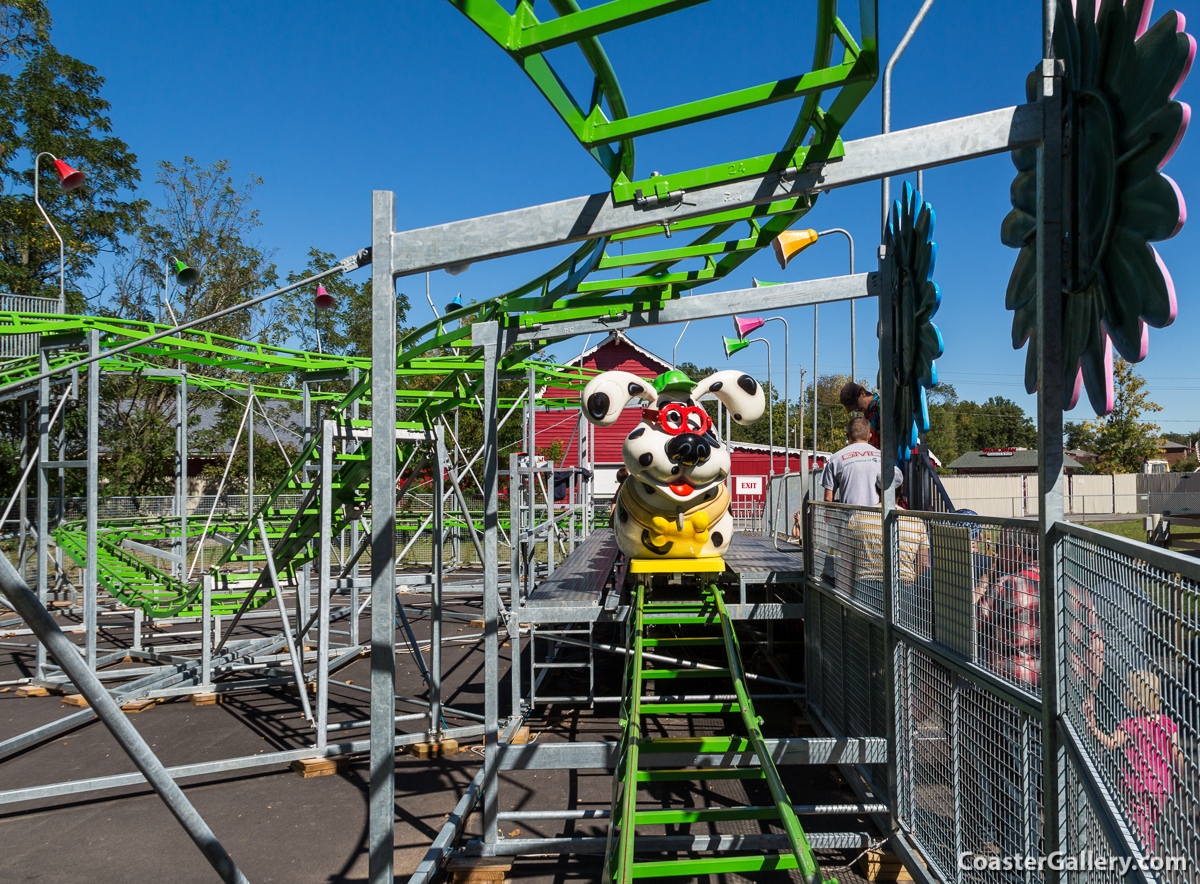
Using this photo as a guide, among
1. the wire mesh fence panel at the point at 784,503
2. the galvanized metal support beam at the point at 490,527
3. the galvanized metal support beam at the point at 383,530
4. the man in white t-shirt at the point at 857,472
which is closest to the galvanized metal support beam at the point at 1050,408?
the galvanized metal support beam at the point at 383,530

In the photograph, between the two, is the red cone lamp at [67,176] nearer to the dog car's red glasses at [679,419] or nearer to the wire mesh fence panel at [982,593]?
the dog car's red glasses at [679,419]

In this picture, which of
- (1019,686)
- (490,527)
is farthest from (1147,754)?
(490,527)

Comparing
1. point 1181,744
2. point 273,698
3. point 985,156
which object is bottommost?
point 273,698

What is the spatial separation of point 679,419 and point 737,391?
0.67 m

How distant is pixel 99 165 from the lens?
27.0m

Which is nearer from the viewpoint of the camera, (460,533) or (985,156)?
(985,156)

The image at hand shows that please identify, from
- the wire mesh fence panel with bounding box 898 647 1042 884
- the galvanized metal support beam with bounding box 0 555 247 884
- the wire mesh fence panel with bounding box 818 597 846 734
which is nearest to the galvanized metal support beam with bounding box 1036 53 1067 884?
the wire mesh fence panel with bounding box 898 647 1042 884

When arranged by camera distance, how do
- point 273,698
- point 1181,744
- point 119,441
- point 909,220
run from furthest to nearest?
point 119,441 → point 273,698 → point 909,220 → point 1181,744

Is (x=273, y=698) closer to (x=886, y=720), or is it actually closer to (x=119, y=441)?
(x=886, y=720)

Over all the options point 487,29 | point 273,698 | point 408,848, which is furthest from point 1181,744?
point 273,698

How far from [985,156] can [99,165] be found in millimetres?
31791

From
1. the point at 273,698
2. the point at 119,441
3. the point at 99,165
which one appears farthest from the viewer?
the point at 99,165

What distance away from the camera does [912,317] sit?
13.4 ft

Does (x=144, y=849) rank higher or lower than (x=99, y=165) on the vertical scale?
lower
